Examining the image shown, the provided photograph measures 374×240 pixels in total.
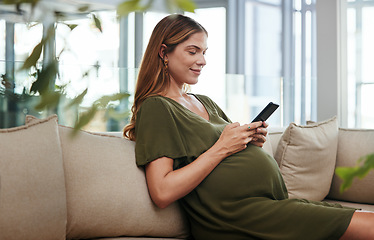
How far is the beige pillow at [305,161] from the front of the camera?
7.11ft

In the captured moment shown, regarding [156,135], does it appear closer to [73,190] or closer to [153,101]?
[153,101]

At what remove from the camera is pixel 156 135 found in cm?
153

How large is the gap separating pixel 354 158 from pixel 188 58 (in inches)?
44.2

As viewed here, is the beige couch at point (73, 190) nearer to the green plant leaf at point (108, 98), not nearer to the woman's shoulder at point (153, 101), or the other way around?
the woman's shoulder at point (153, 101)

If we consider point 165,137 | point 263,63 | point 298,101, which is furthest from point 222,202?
point 263,63

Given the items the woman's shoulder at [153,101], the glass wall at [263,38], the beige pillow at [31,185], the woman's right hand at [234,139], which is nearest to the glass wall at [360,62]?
the glass wall at [263,38]

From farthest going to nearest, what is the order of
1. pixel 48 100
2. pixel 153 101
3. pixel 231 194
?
pixel 153 101 < pixel 231 194 < pixel 48 100

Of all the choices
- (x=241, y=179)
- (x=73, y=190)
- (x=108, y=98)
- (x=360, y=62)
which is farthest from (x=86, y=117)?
(x=360, y=62)

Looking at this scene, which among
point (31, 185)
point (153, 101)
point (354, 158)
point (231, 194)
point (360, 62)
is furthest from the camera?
point (360, 62)

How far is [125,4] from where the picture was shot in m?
0.24

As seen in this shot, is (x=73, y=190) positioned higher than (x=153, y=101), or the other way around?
(x=153, y=101)

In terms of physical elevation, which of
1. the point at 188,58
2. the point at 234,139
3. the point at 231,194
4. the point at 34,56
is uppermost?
the point at 188,58

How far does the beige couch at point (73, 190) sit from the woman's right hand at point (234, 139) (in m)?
0.27

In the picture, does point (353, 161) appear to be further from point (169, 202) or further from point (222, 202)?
point (169, 202)
